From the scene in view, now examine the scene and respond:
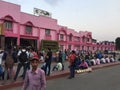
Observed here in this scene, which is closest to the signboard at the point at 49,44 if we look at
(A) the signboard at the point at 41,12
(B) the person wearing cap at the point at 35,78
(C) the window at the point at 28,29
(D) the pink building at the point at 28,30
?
(D) the pink building at the point at 28,30

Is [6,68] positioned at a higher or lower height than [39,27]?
lower

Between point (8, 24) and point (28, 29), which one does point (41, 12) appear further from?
point (8, 24)

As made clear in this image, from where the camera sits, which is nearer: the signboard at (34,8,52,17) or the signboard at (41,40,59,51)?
the signboard at (41,40,59,51)

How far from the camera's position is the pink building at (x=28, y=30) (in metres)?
36.7

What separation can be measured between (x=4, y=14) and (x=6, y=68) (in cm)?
2431

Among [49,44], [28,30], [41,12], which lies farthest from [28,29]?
[41,12]

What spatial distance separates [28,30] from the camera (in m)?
42.2

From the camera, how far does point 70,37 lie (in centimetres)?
5784

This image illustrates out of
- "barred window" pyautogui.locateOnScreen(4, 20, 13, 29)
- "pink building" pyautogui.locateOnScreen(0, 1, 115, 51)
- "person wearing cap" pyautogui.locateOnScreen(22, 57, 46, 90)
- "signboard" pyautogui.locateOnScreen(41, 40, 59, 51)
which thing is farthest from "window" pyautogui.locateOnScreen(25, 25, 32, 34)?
"person wearing cap" pyautogui.locateOnScreen(22, 57, 46, 90)

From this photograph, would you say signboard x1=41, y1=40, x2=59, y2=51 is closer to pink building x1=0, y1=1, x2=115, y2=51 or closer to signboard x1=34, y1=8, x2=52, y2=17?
pink building x1=0, y1=1, x2=115, y2=51

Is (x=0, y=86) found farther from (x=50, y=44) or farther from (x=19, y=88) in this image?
(x=50, y=44)

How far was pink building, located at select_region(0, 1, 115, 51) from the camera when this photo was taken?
3666cm

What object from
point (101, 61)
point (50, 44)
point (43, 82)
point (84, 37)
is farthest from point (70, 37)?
point (43, 82)

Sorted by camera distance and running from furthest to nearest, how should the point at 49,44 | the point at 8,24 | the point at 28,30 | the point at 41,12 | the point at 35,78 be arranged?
the point at 41,12
the point at 49,44
the point at 28,30
the point at 8,24
the point at 35,78
